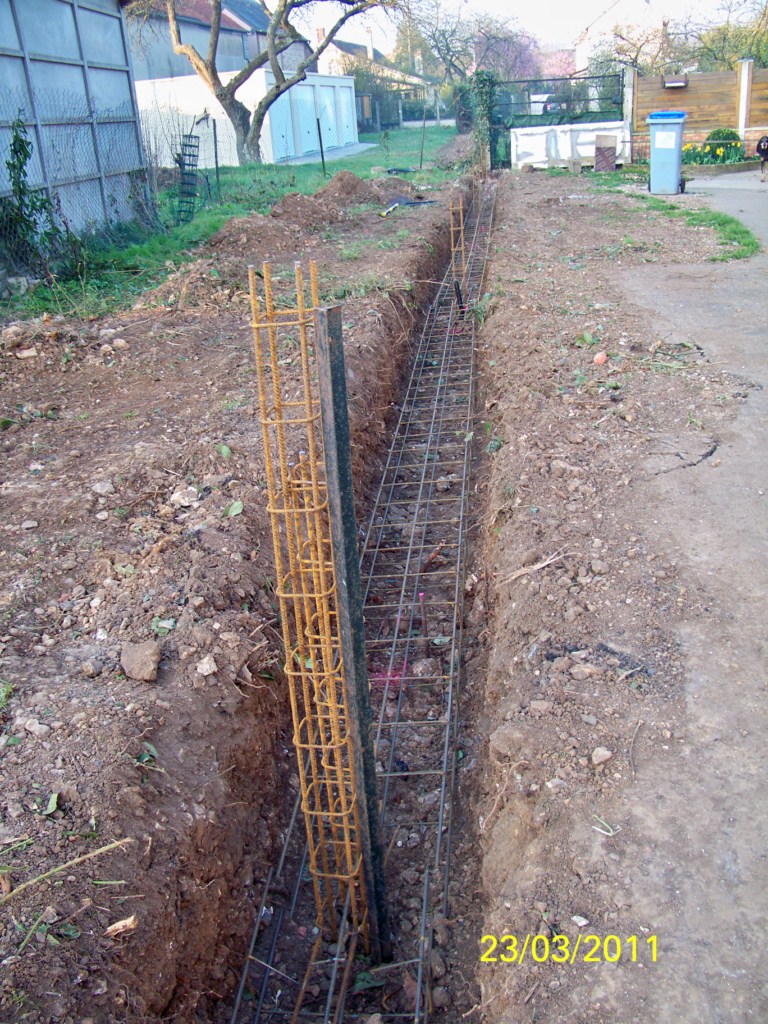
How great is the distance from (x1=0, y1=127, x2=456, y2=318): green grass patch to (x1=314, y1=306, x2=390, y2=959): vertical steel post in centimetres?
772

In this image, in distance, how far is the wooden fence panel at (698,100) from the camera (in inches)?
899

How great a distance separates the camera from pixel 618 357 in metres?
7.57

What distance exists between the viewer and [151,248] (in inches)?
511

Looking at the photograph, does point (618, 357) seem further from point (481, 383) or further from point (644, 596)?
point (644, 596)

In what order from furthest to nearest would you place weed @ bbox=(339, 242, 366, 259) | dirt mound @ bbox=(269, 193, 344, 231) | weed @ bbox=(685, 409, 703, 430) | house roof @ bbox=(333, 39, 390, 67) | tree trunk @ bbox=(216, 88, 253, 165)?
house roof @ bbox=(333, 39, 390, 67), tree trunk @ bbox=(216, 88, 253, 165), dirt mound @ bbox=(269, 193, 344, 231), weed @ bbox=(339, 242, 366, 259), weed @ bbox=(685, 409, 703, 430)

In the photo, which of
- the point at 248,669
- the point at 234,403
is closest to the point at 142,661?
the point at 248,669

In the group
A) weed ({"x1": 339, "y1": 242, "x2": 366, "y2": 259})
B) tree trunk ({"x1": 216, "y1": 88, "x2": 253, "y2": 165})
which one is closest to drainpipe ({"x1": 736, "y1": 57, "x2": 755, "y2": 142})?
tree trunk ({"x1": 216, "y1": 88, "x2": 253, "y2": 165})

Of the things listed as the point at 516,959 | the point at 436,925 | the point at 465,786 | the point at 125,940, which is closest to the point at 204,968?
the point at 125,940

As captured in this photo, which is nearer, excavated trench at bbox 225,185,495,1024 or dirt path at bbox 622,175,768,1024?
dirt path at bbox 622,175,768,1024

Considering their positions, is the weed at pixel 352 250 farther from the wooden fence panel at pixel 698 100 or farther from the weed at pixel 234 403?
the wooden fence panel at pixel 698 100

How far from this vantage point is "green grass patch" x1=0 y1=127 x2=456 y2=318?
1000cm

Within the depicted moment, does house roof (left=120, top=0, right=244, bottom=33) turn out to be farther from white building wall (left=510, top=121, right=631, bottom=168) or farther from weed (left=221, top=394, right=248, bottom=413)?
weed (left=221, top=394, right=248, bottom=413)

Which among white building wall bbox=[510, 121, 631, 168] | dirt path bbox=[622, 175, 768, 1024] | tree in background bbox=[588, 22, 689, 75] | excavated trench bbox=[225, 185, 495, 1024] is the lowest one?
excavated trench bbox=[225, 185, 495, 1024]

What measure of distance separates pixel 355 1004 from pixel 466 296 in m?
9.97
